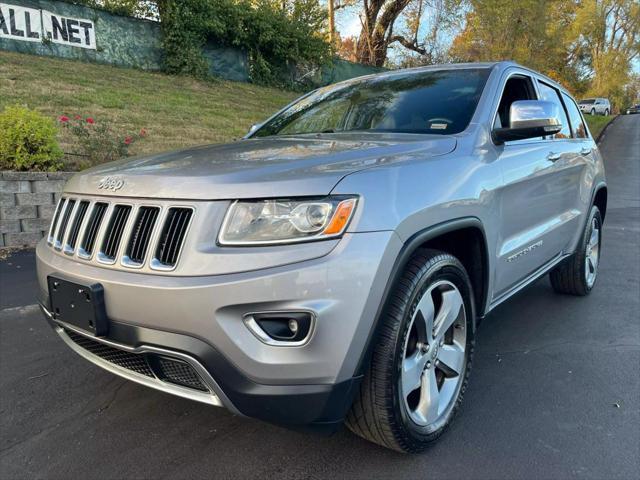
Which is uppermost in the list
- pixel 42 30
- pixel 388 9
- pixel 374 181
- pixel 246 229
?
pixel 388 9

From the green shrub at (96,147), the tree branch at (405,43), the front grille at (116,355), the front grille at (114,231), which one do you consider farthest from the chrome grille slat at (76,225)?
the tree branch at (405,43)

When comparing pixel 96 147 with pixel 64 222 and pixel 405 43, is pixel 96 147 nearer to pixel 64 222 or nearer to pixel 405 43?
pixel 64 222

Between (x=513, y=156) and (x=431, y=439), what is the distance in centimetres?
158

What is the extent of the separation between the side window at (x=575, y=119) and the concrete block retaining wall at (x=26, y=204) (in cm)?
490

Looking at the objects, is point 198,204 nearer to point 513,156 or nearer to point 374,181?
point 374,181

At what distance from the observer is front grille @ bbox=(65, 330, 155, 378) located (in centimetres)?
196

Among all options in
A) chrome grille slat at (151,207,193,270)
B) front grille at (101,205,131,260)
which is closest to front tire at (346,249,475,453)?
chrome grille slat at (151,207,193,270)

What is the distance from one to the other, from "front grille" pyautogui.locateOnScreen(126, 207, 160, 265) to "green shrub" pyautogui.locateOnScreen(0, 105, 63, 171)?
4.42 metres

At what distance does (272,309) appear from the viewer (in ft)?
5.52

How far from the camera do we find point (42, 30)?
41.4 ft

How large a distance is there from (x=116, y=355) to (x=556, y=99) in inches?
148

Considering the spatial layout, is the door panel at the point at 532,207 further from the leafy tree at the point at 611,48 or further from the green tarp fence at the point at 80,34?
the leafy tree at the point at 611,48

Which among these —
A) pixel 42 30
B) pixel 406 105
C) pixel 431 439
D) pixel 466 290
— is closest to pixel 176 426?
pixel 431 439

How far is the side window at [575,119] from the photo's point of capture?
4328mm
